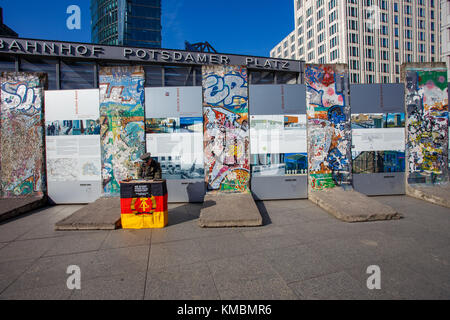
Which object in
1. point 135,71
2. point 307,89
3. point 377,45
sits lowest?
point 307,89

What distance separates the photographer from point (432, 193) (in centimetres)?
731

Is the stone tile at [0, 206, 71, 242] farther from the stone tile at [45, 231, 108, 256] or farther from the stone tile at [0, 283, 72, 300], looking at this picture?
the stone tile at [0, 283, 72, 300]

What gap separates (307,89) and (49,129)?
9.39m

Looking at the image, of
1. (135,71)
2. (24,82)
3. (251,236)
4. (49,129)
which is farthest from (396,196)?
(24,82)

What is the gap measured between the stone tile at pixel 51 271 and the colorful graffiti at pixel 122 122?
13.3ft

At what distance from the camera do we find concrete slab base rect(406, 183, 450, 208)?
6796 millimetres

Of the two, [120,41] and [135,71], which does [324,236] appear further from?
[120,41]

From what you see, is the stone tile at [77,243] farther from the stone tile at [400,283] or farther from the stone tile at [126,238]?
the stone tile at [400,283]

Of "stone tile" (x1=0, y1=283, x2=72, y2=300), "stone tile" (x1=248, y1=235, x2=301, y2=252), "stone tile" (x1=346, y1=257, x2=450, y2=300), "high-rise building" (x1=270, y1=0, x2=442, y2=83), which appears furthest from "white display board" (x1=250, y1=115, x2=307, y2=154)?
"high-rise building" (x1=270, y1=0, x2=442, y2=83)

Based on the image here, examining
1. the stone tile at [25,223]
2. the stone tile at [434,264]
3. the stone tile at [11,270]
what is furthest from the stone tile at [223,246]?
the stone tile at [25,223]

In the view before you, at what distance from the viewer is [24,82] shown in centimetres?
777

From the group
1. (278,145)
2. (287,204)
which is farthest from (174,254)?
(278,145)

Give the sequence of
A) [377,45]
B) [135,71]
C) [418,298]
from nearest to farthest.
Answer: [418,298]
[135,71]
[377,45]

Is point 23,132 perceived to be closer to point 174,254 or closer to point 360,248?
point 174,254
